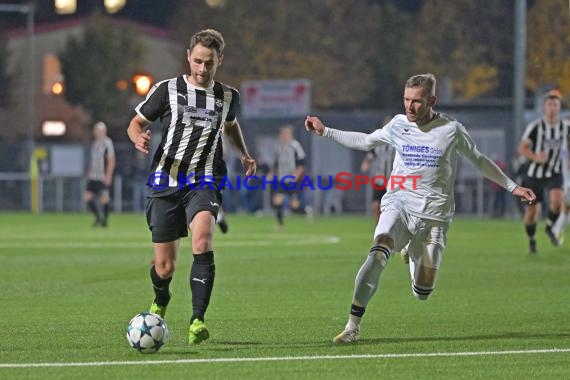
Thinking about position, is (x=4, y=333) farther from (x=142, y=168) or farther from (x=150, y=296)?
(x=142, y=168)

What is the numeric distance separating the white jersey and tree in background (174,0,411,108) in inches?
2227

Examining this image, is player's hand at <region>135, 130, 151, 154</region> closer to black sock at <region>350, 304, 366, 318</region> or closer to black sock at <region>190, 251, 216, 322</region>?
black sock at <region>190, 251, 216, 322</region>

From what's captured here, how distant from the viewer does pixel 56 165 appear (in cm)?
5028

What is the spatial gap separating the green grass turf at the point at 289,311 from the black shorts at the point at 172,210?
31.5 inches

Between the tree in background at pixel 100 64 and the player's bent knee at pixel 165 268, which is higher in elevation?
the tree in background at pixel 100 64

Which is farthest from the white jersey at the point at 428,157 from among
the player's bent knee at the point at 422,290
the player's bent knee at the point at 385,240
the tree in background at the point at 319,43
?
the tree in background at the point at 319,43

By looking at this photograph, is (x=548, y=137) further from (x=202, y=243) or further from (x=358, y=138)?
(x=202, y=243)

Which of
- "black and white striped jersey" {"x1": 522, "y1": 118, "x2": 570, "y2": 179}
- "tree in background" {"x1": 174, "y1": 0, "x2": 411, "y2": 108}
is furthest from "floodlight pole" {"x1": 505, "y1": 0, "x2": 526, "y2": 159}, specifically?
"tree in background" {"x1": 174, "y1": 0, "x2": 411, "y2": 108}

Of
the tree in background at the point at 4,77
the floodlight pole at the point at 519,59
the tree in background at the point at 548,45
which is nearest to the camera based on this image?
the floodlight pole at the point at 519,59

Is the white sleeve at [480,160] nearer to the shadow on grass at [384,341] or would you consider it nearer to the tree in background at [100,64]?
the shadow on grass at [384,341]

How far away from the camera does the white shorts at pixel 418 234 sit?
10852mm

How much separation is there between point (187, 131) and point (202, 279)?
1.11 meters

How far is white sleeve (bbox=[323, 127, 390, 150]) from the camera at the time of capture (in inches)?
428

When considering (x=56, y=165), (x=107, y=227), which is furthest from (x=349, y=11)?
(x=107, y=227)
